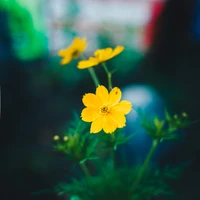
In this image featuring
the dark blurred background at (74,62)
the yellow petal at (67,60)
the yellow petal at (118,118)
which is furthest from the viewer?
the dark blurred background at (74,62)

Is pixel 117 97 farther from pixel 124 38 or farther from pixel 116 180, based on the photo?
pixel 124 38

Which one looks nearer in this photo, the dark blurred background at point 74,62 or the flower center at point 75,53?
the flower center at point 75,53

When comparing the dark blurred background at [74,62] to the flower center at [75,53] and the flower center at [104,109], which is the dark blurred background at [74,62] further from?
the flower center at [104,109]

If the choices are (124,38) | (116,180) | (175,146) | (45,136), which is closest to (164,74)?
(124,38)

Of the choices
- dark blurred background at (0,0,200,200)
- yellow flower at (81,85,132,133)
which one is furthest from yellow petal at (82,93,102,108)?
dark blurred background at (0,0,200,200)

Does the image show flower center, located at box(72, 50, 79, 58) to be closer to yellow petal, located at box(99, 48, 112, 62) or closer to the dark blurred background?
yellow petal, located at box(99, 48, 112, 62)

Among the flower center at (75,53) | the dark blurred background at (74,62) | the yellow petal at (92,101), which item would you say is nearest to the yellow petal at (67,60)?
the flower center at (75,53)
